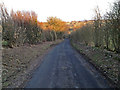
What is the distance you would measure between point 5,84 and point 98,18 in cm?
1386

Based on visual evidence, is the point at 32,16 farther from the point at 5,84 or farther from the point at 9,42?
the point at 5,84

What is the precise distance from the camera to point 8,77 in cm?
612

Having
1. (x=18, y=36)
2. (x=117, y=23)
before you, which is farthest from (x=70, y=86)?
(x=18, y=36)

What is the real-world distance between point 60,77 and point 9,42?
951 cm

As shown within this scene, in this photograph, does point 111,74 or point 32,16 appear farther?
point 32,16

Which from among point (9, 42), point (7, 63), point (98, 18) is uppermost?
point (98, 18)

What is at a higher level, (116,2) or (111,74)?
(116,2)

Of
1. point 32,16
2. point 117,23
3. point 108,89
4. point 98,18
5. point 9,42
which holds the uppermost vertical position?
point 32,16

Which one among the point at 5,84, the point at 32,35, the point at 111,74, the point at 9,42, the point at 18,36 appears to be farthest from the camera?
the point at 32,35

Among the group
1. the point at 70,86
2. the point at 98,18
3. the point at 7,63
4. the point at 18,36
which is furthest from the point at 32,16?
the point at 70,86

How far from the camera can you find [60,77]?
604 centimetres

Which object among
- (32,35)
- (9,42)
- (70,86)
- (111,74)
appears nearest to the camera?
(70,86)

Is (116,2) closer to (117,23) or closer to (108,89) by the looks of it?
(117,23)

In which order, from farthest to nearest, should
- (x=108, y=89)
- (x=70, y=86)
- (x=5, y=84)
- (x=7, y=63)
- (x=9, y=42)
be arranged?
(x=9, y=42) < (x=7, y=63) < (x=5, y=84) < (x=70, y=86) < (x=108, y=89)
